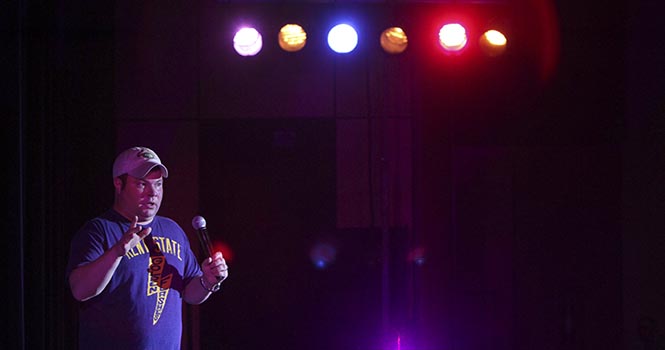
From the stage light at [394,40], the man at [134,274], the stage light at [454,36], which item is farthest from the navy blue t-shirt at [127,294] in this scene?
the stage light at [454,36]

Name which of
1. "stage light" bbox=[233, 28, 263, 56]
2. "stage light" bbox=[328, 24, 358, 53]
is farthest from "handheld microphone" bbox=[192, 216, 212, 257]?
"stage light" bbox=[328, 24, 358, 53]

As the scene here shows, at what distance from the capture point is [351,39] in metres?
4.22

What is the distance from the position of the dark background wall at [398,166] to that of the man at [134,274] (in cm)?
124

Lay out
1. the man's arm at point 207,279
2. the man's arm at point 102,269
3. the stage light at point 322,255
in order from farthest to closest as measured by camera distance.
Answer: the stage light at point 322,255, the man's arm at point 207,279, the man's arm at point 102,269

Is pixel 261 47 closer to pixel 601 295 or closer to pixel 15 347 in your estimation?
pixel 15 347

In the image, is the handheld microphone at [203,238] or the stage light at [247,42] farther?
the stage light at [247,42]

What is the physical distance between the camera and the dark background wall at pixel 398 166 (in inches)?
180

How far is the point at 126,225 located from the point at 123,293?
29cm

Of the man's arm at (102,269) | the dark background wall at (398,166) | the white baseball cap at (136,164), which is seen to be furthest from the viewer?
the dark background wall at (398,166)

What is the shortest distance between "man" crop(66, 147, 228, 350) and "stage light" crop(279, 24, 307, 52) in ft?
4.26

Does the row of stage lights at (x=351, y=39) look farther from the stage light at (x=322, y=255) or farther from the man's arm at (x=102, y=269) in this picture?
the man's arm at (x=102, y=269)

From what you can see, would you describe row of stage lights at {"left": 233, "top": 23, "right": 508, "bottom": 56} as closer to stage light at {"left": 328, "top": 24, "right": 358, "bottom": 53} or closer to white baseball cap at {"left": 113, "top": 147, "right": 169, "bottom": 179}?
stage light at {"left": 328, "top": 24, "right": 358, "bottom": 53}

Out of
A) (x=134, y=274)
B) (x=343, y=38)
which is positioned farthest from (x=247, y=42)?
(x=134, y=274)

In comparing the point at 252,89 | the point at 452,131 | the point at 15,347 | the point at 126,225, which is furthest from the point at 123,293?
the point at 452,131
